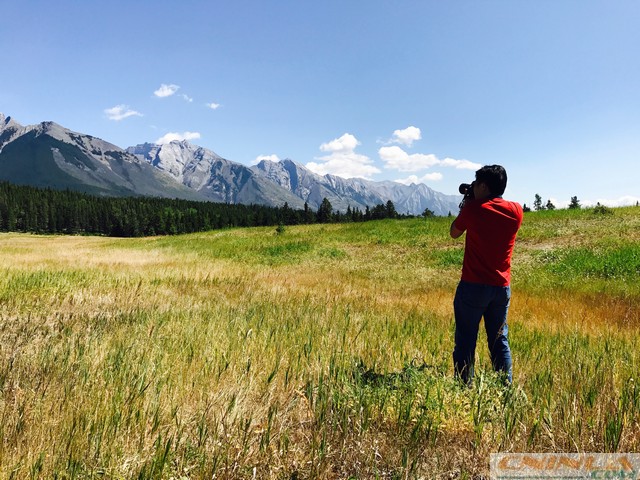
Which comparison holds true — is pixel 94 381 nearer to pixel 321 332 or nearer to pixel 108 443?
pixel 108 443

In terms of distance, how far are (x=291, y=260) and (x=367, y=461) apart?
20804 mm

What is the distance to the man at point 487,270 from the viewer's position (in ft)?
13.1

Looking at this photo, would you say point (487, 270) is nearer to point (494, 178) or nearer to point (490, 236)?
point (490, 236)

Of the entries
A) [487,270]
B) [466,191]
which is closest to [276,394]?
[487,270]

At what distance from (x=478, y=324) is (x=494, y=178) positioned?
6.04 feet

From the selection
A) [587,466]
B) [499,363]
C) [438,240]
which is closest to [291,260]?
[438,240]

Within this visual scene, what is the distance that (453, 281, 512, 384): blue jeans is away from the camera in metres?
3.98

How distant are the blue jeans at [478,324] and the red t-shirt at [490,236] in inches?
5.5

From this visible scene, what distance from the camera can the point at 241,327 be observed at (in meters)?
5.11

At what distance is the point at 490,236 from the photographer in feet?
13.1

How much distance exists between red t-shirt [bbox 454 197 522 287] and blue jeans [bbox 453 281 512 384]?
0.46 ft

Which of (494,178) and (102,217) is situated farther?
(102,217)

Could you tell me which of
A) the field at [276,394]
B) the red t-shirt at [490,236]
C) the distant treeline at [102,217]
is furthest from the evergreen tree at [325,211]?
the red t-shirt at [490,236]

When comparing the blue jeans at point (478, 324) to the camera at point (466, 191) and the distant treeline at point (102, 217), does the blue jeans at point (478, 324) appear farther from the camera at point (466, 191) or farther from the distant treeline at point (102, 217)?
the distant treeline at point (102, 217)
